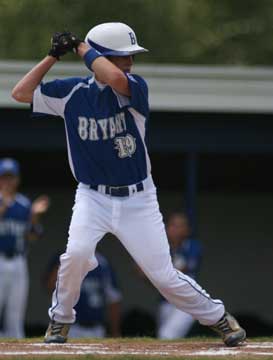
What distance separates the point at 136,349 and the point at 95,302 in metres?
5.03

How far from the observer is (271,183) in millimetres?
14570

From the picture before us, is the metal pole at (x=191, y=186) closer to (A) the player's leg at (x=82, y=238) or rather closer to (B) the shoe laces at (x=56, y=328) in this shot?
(B) the shoe laces at (x=56, y=328)

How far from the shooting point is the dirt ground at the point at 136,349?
6.16 meters

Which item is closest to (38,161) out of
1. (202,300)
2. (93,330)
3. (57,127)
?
(57,127)

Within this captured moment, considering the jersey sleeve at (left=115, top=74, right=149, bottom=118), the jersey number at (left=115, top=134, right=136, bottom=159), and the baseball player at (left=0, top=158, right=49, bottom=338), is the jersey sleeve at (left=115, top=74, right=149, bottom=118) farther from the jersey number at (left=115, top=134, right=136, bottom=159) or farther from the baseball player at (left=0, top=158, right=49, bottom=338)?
the baseball player at (left=0, top=158, right=49, bottom=338)

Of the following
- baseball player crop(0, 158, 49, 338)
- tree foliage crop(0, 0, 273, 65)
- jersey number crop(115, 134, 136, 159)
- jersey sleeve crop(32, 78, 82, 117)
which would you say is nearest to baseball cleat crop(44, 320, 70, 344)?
jersey number crop(115, 134, 136, 159)

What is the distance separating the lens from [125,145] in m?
6.26

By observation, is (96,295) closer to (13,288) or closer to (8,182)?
(13,288)

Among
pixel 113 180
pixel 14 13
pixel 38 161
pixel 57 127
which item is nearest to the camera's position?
pixel 113 180

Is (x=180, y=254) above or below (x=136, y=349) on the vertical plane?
below

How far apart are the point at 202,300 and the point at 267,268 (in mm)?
8236

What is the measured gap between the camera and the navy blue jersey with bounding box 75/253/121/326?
11.5m

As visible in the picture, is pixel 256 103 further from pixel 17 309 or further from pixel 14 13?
pixel 14 13

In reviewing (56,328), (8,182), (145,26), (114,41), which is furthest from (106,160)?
(145,26)
